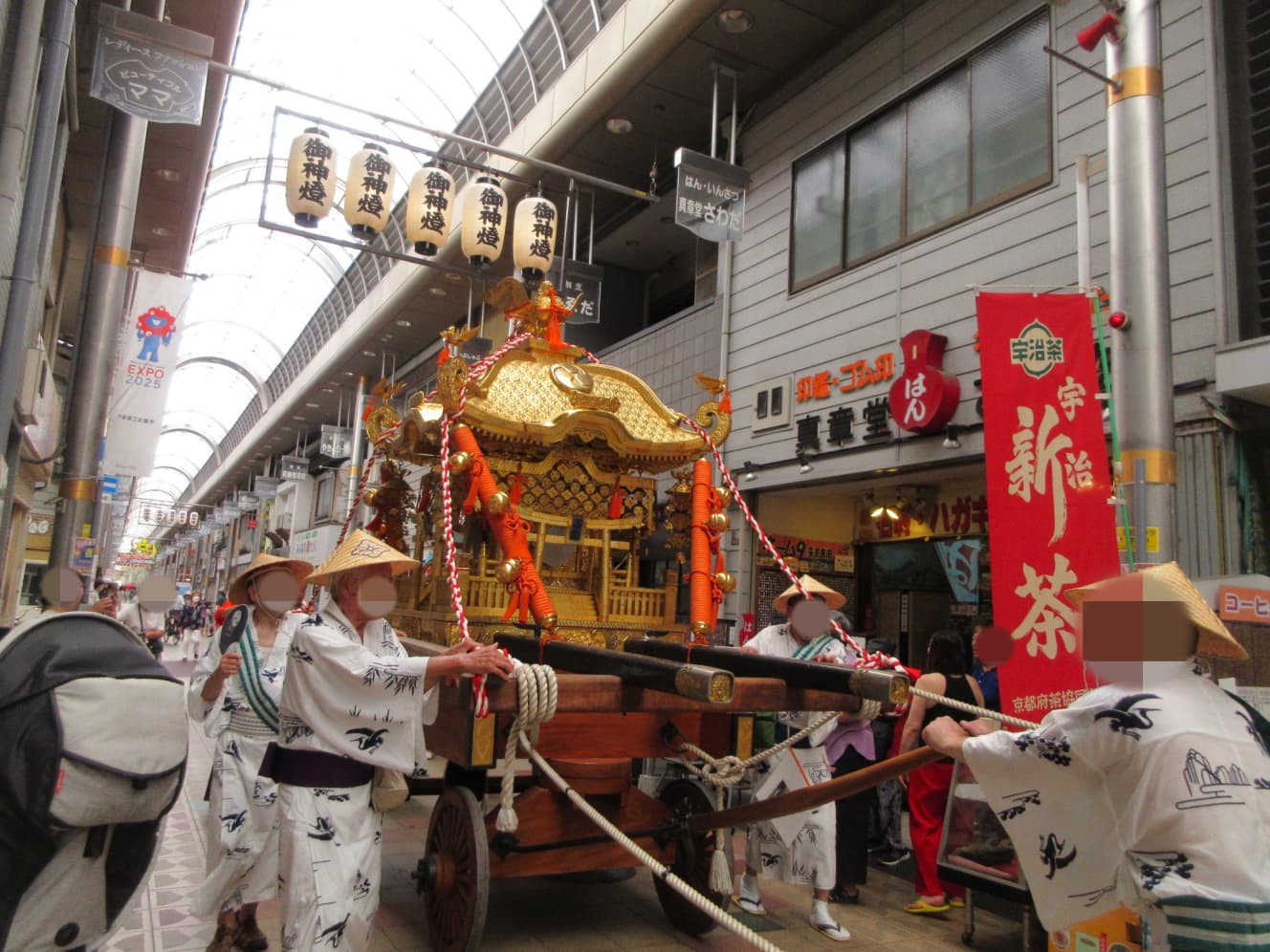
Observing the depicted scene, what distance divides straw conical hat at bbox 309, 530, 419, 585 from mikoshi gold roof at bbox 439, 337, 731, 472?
2.20m

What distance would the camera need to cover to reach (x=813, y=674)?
3469 millimetres

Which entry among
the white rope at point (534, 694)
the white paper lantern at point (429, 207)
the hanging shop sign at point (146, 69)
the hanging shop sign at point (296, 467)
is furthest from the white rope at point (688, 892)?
the hanging shop sign at point (296, 467)

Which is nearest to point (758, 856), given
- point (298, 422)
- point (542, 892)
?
point (542, 892)

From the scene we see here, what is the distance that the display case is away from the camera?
4.28 m

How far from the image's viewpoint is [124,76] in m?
7.26

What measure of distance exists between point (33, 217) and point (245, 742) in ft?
13.5

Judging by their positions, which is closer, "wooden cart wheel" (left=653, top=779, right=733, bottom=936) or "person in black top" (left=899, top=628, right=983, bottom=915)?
"wooden cart wheel" (left=653, top=779, right=733, bottom=936)

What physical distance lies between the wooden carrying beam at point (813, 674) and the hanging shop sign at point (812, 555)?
218 inches

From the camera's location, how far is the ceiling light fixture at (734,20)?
9188 millimetres

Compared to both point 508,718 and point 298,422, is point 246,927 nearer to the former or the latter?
point 508,718

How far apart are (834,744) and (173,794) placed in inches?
166

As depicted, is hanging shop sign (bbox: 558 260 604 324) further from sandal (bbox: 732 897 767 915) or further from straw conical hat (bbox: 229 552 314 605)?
sandal (bbox: 732 897 767 915)

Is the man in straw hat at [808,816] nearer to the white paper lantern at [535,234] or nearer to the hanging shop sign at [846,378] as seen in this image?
the hanging shop sign at [846,378]

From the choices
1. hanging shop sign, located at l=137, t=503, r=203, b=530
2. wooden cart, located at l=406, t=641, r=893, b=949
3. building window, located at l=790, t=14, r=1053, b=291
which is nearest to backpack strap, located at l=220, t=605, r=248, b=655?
wooden cart, located at l=406, t=641, r=893, b=949
